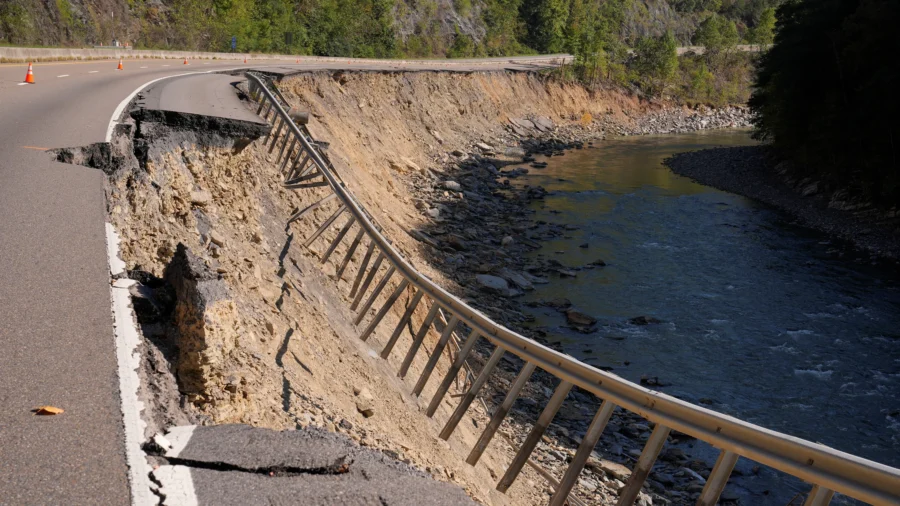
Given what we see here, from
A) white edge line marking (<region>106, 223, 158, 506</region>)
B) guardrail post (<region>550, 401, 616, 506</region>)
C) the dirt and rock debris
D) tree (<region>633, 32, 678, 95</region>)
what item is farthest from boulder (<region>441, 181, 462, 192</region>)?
tree (<region>633, 32, 678, 95</region>)

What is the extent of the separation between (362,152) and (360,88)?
7.63m

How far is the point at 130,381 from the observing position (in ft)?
15.5

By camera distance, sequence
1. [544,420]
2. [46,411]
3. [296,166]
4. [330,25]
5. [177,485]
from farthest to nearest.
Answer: [330,25] → [296,166] → [544,420] → [46,411] → [177,485]

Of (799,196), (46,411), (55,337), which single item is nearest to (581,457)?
(46,411)

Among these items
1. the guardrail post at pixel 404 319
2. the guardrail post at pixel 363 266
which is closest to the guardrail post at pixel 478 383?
the guardrail post at pixel 404 319

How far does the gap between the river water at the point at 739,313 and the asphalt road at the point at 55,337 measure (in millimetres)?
10197

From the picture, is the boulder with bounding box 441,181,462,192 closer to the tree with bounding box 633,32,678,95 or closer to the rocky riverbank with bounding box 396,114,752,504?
the rocky riverbank with bounding box 396,114,752,504

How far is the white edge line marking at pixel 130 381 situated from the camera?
12.5 feet

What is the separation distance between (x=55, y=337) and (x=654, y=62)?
235 feet

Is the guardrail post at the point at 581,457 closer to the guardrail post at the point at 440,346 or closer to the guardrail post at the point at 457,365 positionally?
the guardrail post at the point at 457,365

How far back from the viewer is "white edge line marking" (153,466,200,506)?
152 inches

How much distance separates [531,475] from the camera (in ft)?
33.3

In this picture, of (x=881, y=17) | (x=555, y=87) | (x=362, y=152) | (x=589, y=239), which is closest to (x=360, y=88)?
(x=362, y=152)

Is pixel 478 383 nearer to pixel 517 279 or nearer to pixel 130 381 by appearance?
pixel 130 381
